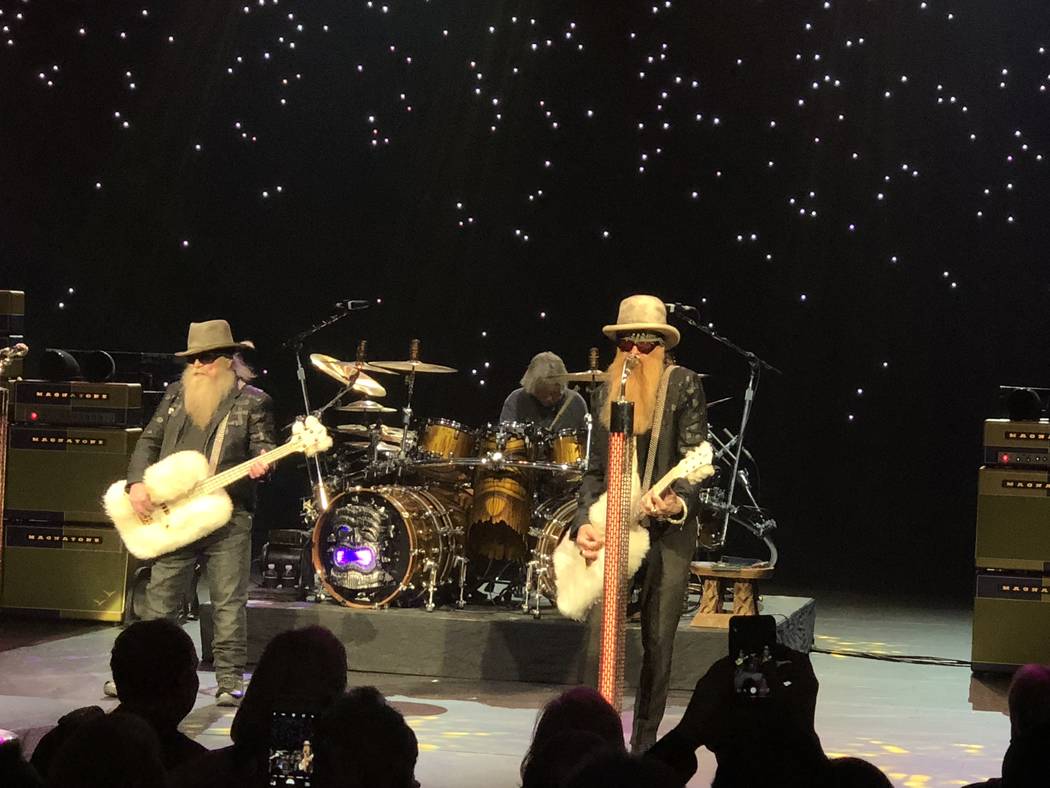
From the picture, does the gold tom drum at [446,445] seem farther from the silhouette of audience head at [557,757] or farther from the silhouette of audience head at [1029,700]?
the silhouette of audience head at [557,757]

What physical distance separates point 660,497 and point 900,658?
3.48 metres

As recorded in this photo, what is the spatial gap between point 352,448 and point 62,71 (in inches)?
176

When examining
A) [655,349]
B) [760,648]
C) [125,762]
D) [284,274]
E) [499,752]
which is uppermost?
[284,274]

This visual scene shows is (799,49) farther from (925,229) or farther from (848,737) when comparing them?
(848,737)

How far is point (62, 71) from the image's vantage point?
11.6 m

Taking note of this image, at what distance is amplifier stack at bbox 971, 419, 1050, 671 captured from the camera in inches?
324

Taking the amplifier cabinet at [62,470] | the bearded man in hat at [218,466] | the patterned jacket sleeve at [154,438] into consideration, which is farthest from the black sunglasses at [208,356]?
the amplifier cabinet at [62,470]

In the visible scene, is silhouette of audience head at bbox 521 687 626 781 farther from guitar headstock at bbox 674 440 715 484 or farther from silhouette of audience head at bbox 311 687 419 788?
guitar headstock at bbox 674 440 715 484

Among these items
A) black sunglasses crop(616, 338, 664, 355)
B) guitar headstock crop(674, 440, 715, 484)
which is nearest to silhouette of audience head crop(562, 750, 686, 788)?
guitar headstock crop(674, 440, 715, 484)

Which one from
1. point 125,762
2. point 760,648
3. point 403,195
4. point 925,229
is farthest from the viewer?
point 403,195

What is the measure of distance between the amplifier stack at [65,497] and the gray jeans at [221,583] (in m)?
2.43

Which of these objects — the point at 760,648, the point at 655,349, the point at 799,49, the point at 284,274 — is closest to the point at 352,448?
the point at 284,274

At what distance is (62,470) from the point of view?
9312 mm

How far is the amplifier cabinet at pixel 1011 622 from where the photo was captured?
26.9 feet
